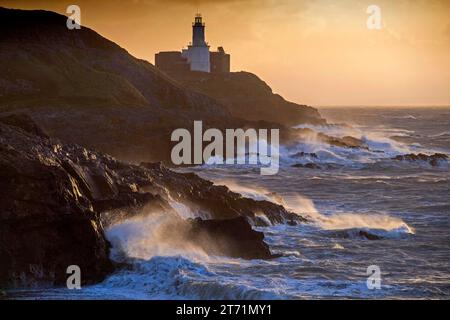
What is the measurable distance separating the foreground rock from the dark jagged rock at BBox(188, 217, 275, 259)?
30mm

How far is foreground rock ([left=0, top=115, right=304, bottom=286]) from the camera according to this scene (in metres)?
22.9

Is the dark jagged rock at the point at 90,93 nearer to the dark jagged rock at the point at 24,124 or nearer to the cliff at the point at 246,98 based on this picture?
the cliff at the point at 246,98

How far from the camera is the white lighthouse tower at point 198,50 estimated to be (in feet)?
412

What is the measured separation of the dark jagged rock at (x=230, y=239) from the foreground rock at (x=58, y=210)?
3 centimetres

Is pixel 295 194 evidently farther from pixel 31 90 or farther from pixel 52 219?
pixel 31 90

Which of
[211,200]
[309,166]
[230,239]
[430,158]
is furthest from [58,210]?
[430,158]

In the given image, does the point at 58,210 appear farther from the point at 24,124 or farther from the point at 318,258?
the point at 24,124

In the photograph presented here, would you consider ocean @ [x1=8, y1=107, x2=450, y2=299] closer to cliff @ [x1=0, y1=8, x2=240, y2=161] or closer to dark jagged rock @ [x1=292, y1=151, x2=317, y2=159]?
cliff @ [x1=0, y1=8, x2=240, y2=161]

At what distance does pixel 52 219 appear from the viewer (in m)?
23.4

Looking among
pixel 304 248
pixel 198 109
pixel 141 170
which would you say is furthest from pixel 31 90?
pixel 304 248

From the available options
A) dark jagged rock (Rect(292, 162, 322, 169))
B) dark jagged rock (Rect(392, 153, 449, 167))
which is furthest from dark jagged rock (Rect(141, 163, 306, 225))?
dark jagged rock (Rect(392, 153, 449, 167))

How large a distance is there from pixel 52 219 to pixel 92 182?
4296 millimetres

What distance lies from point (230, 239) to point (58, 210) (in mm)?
5708

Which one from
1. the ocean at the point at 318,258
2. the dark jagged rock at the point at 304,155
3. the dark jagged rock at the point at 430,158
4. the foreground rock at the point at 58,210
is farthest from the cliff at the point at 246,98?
the foreground rock at the point at 58,210
